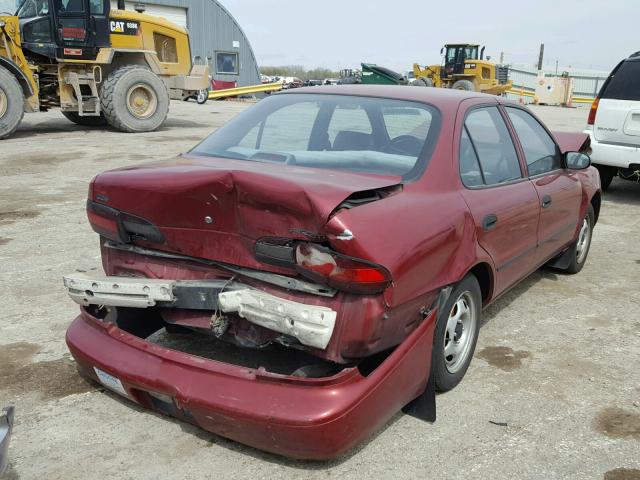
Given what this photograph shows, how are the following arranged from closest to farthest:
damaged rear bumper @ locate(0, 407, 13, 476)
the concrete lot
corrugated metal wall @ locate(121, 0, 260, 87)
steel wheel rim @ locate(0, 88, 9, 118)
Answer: damaged rear bumper @ locate(0, 407, 13, 476) < the concrete lot < steel wheel rim @ locate(0, 88, 9, 118) < corrugated metal wall @ locate(121, 0, 260, 87)

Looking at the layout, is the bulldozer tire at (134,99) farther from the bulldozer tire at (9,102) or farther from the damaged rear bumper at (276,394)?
the damaged rear bumper at (276,394)

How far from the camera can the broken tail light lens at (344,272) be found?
7.80 ft

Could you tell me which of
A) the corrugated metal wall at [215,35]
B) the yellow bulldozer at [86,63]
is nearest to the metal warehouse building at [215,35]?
the corrugated metal wall at [215,35]

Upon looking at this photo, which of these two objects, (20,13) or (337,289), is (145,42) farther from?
(337,289)

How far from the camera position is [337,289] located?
7.95 ft

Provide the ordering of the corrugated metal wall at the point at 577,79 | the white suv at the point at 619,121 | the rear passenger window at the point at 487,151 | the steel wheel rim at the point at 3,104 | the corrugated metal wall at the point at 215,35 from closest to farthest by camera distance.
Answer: the rear passenger window at the point at 487,151 → the white suv at the point at 619,121 → the steel wheel rim at the point at 3,104 → the corrugated metal wall at the point at 215,35 → the corrugated metal wall at the point at 577,79

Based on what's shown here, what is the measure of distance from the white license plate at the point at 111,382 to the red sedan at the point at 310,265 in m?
0.01

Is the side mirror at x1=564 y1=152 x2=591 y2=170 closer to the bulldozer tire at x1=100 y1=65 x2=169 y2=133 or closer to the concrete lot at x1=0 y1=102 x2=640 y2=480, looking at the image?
the concrete lot at x1=0 y1=102 x2=640 y2=480

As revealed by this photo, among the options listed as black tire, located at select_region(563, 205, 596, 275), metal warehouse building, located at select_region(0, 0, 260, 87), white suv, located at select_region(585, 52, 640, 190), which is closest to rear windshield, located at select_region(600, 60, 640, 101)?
white suv, located at select_region(585, 52, 640, 190)

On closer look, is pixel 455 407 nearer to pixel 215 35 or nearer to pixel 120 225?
pixel 120 225

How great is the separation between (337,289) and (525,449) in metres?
1.21

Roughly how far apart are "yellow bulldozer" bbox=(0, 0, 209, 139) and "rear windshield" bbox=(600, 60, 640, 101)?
390 inches

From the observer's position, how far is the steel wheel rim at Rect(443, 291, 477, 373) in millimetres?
3189

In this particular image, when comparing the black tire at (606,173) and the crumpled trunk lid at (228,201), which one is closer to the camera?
the crumpled trunk lid at (228,201)
